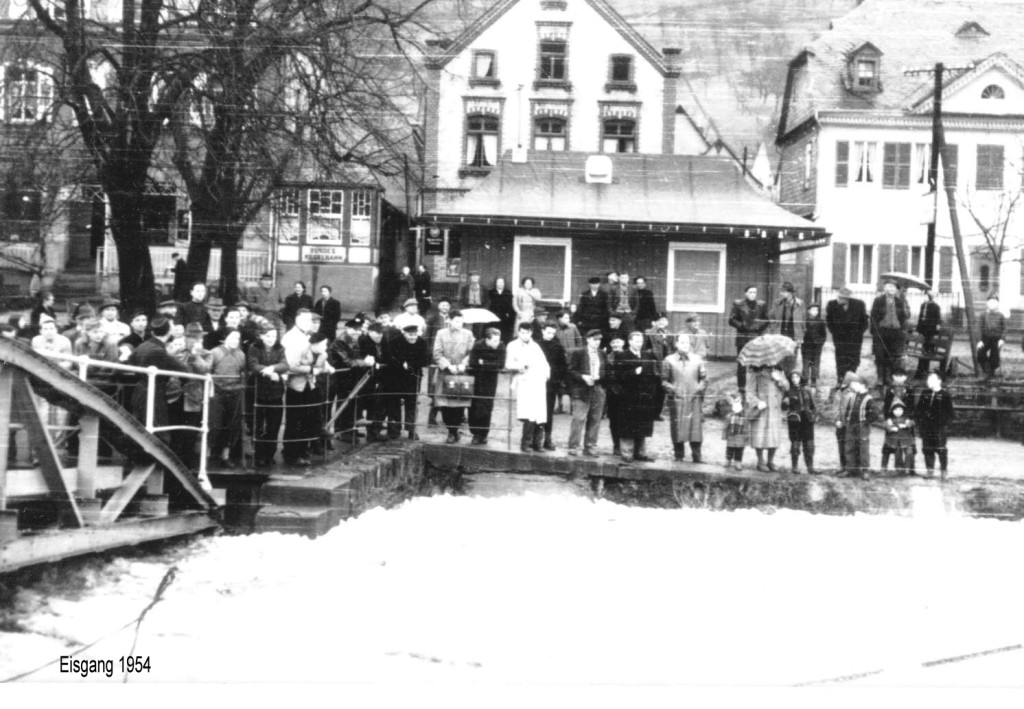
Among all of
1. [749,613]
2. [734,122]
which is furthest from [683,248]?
[749,613]

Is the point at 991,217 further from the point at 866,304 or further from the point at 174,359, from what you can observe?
the point at 174,359

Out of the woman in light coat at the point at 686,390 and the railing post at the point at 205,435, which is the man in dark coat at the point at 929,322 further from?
the railing post at the point at 205,435

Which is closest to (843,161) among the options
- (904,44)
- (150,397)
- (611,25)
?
(904,44)

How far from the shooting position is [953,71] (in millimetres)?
8867

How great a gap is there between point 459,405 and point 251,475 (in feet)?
8.69

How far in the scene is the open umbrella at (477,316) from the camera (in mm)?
Result: 11070

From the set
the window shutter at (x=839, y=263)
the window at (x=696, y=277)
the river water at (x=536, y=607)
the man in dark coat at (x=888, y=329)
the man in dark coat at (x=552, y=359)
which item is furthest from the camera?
the man in dark coat at (x=552, y=359)

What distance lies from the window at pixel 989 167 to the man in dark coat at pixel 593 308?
3.26 m

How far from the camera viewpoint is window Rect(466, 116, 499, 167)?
9500 millimetres

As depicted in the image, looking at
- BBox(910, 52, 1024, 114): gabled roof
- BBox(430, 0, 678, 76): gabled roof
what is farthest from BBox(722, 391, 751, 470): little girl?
BBox(430, 0, 678, 76): gabled roof

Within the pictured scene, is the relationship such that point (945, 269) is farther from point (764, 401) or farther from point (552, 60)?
point (552, 60)

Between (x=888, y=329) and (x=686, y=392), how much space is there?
5.99 feet

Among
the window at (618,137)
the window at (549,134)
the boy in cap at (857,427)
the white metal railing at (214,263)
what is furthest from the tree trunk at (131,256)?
the boy in cap at (857,427)

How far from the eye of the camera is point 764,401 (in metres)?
10.9
